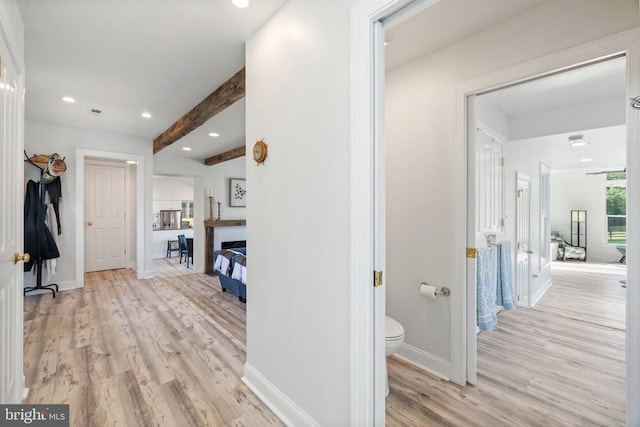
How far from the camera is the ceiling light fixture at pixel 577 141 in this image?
361 cm

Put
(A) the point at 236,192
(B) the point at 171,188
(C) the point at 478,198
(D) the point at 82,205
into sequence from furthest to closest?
1. (B) the point at 171,188
2. (A) the point at 236,192
3. (D) the point at 82,205
4. (C) the point at 478,198

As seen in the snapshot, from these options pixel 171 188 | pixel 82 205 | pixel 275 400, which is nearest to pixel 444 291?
pixel 275 400

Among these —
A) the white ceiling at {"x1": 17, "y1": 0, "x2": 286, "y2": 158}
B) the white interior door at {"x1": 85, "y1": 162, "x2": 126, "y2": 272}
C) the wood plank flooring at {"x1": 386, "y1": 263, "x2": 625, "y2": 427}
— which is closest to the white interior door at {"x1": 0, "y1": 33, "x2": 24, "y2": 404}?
the white ceiling at {"x1": 17, "y1": 0, "x2": 286, "y2": 158}

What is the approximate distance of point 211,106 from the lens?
3.09 m

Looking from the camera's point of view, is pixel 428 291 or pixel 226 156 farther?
pixel 226 156

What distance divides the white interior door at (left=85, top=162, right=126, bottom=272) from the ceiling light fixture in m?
7.73

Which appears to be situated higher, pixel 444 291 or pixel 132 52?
pixel 132 52

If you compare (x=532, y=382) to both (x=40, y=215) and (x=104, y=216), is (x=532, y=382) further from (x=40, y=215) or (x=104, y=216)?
(x=104, y=216)

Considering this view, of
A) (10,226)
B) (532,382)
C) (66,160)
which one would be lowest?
(532,382)

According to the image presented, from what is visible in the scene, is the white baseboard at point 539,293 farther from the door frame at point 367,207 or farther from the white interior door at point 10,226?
the white interior door at point 10,226

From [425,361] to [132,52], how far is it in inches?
133

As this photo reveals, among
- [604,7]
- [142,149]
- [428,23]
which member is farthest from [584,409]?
[142,149]

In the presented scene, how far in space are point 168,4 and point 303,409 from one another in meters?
2.52

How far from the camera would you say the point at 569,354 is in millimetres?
2469
